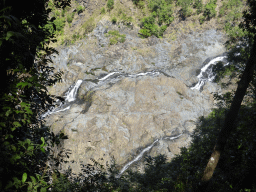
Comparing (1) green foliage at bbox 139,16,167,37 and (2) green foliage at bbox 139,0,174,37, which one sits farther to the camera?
(2) green foliage at bbox 139,0,174,37

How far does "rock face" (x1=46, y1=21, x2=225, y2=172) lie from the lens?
13.4m

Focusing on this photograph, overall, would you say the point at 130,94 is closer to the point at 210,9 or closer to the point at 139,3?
the point at 139,3

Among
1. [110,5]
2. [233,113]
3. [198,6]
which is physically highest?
[110,5]

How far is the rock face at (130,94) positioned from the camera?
13414 millimetres

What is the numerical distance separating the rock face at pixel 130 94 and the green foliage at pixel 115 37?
51 centimetres

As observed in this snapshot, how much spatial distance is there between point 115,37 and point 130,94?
29.6 feet

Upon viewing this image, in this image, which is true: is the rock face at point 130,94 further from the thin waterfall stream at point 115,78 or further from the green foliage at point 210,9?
the green foliage at point 210,9

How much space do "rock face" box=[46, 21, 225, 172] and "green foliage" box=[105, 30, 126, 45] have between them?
506mm

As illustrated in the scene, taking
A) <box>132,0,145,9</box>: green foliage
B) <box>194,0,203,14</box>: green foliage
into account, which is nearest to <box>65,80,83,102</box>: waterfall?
<box>132,0,145,9</box>: green foliage

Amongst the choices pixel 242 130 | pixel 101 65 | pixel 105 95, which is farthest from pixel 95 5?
pixel 242 130

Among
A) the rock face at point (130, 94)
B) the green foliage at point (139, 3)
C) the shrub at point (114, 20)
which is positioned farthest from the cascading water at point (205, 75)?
the green foliage at point (139, 3)

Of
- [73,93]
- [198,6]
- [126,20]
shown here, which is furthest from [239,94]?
[198,6]

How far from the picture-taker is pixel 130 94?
16156 mm

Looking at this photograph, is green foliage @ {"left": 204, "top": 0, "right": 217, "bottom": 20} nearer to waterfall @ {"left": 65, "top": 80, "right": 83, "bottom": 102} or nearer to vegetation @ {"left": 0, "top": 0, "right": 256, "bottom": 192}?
vegetation @ {"left": 0, "top": 0, "right": 256, "bottom": 192}
